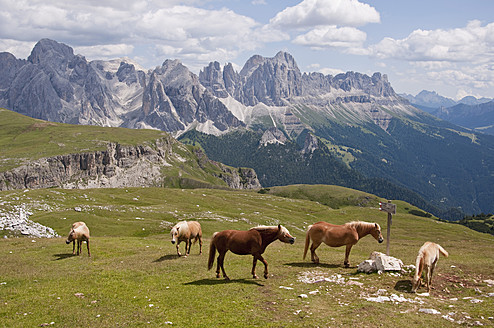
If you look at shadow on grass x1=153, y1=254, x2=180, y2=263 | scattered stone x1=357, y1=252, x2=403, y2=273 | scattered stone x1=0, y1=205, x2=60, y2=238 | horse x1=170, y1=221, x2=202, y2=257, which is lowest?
scattered stone x1=0, y1=205, x2=60, y2=238

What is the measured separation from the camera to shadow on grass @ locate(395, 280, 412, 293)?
23.9m

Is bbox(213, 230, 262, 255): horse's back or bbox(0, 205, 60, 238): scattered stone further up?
bbox(213, 230, 262, 255): horse's back

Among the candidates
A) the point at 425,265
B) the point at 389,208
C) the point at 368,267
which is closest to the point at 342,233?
the point at 368,267

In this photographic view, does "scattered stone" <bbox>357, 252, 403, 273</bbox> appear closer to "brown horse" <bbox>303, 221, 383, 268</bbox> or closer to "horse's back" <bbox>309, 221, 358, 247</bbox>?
"brown horse" <bbox>303, 221, 383, 268</bbox>

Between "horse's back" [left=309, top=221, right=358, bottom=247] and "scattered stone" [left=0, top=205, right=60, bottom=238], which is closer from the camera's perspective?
"horse's back" [left=309, top=221, right=358, bottom=247]

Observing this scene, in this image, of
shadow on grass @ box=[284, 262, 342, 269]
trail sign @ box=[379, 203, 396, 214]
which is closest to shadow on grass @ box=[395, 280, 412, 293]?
shadow on grass @ box=[284, 262, 342, 269]

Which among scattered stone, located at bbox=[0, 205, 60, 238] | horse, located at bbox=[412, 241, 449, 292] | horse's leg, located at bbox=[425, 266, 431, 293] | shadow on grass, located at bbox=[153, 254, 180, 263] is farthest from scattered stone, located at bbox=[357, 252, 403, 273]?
scattered stone, located at bbox=[0, 205, 60, 238]

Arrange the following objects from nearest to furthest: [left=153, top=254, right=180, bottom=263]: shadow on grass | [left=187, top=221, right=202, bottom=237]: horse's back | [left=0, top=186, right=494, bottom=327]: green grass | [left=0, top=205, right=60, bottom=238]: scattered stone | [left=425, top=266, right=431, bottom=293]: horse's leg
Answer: [left=0, top=186, right=494, bottom=327]: green grass, [left=425, top=266, right=431, bottom=293]: horse's leg, [left=153, top=254, right=180, bottom=263]: shadow on grass, [left=187, top=221, right=202, bottom=237]: horse's back, [left=0, top=205, right=60, bottom=238]: scattered stone

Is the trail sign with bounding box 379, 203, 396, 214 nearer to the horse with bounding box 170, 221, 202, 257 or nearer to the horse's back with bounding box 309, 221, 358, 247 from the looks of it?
the horse's back with bounding box 309, 221, 358, 247

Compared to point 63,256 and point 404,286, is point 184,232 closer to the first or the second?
point 63,256

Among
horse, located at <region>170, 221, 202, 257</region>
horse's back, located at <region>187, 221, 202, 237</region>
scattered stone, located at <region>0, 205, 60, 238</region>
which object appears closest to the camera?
horse, located at <region>170, 221, 202, 257</region>

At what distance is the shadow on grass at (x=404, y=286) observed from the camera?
78.4ft

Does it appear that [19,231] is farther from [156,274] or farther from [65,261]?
[156,274]

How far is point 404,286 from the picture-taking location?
24.6 m
